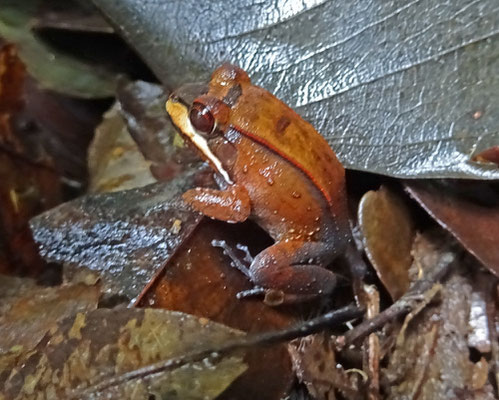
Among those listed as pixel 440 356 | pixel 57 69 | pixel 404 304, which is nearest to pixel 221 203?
pixel 404 304

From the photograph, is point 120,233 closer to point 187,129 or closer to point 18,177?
point 187,129

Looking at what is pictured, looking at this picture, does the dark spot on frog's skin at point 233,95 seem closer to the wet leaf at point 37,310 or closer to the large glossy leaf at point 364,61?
the large glossy leaf at point 364,61

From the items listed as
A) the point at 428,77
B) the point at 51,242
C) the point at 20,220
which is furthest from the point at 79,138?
the point at 428,77

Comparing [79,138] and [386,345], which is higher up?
[79,138]

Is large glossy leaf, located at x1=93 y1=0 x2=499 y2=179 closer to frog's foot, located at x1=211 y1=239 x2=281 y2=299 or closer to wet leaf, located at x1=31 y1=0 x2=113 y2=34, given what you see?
wet leaf, located at x1=31 y1=0 x2=113 y2=34

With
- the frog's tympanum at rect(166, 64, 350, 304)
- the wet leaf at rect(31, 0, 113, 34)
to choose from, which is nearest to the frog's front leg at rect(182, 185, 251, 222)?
the frog's tympanum at rect(166, 64, 350, 304)

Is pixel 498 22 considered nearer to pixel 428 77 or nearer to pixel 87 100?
pixel 428 77
